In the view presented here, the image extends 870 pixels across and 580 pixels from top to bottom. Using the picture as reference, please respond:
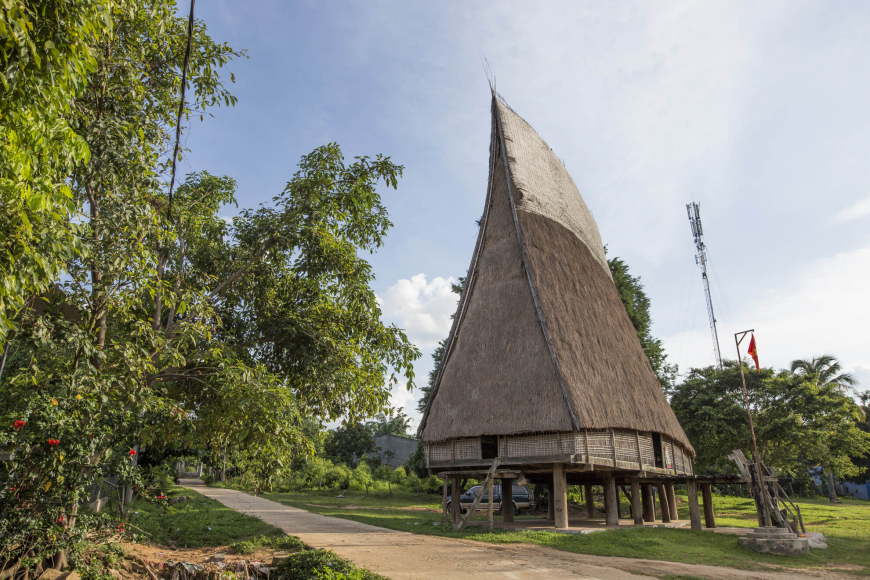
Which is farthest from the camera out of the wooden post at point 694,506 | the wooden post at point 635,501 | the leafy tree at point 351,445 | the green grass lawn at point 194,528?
the leafy tree at point 351,445

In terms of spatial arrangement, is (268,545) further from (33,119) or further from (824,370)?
(824,370)

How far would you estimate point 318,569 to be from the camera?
6352mm

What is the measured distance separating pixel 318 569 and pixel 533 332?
10.2 metres

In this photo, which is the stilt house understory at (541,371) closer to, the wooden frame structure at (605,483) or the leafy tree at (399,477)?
the wooden frame structure at (605,483)

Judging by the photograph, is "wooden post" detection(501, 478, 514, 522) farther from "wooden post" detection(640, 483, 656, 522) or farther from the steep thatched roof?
"wooden post" detection(640, 483, 656, 522)

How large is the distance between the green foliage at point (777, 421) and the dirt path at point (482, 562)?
53.6ft

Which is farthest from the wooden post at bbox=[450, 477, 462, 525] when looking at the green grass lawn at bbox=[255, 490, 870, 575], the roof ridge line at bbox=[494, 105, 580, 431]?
the roof ridge line at bbox=[494, 105, 580, 431]

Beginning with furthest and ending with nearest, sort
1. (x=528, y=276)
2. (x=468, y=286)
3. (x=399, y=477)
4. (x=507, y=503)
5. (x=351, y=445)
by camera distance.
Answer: (x=351, y=445)
(x=399, y=477)
(x=468, y=286)
(x=507, y=503)
(x=528, y=276)

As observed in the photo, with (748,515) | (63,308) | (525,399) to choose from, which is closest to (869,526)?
(748,515)

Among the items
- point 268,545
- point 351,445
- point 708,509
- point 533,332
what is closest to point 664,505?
point 708,509

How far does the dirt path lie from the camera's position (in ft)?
25.1

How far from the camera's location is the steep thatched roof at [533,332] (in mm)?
14094

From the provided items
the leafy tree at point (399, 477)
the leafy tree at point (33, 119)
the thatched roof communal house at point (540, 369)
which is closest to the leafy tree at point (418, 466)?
the leafy tree at point (399, 477)

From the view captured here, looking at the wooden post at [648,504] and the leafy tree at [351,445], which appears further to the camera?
the leafy tree at [351,445]
